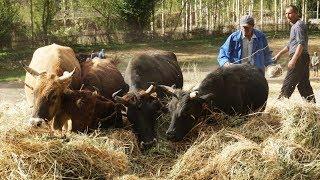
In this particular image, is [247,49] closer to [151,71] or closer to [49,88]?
[151,71]

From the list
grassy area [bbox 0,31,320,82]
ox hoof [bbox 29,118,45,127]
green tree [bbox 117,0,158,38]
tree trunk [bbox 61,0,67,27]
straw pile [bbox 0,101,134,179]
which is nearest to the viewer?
straw pile [bbox 0,101,134,179]

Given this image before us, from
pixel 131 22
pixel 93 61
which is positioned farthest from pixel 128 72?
pixel 131 22

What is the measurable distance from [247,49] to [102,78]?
2843mm

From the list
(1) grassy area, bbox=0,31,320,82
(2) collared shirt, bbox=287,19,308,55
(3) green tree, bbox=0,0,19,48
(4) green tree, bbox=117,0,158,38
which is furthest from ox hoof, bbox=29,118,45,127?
(4) green tree, bbox=117,0,158,38

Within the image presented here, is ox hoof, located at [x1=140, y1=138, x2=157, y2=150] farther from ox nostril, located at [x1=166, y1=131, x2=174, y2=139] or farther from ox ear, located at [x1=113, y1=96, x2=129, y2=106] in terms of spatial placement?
ox ear, located at [x1=113, y1=96, x2=129, y2=106]

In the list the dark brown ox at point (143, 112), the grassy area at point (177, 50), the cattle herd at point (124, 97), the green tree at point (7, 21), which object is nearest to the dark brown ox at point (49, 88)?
the cattle herd at point (124, 97)

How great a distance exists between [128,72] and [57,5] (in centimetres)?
2568

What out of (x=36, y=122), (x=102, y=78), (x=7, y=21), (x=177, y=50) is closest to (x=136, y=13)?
(x=177, y=50)

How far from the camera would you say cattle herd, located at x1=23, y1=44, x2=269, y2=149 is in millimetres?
7375

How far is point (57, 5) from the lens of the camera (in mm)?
34094

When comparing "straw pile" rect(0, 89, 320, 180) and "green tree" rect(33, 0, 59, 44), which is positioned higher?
"green tree" rect(33, 0, 59, 44)

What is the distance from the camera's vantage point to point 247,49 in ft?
31.4

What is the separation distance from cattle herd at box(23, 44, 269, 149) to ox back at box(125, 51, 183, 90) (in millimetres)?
28

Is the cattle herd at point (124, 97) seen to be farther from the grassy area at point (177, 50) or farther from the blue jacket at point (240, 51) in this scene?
the grassy area at point (177, 50)
